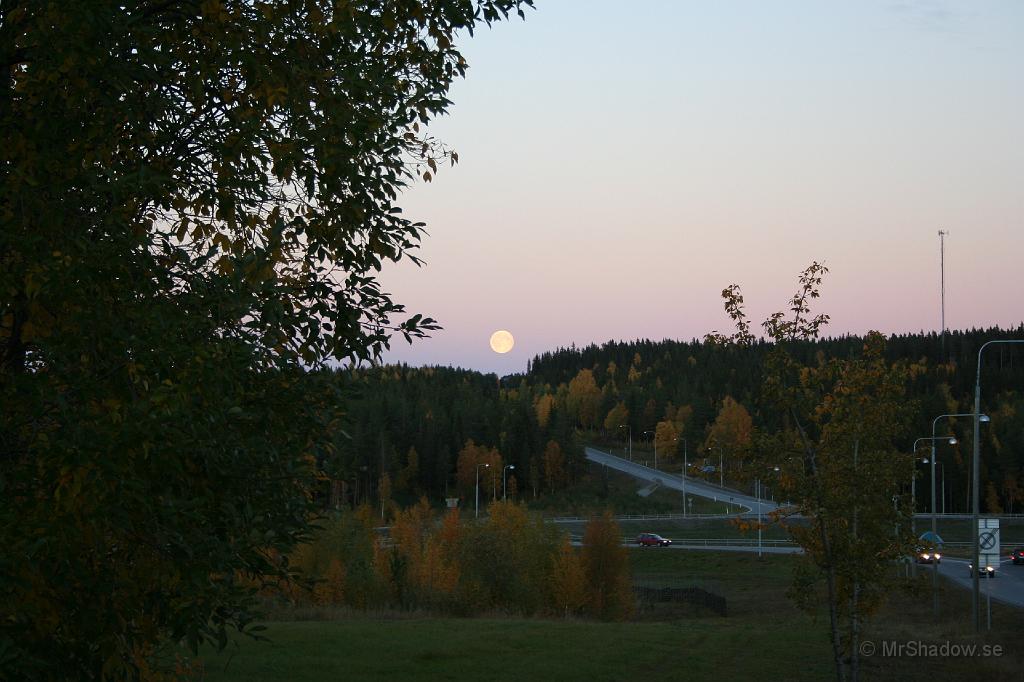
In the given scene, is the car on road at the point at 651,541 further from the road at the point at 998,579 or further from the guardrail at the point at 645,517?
the road at the point at 998,579

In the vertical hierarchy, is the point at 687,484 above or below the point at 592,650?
below

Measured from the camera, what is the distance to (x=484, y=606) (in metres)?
51.3

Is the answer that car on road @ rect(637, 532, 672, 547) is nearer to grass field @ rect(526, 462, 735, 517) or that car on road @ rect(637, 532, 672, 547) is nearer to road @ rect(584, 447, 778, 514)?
road @ rect(584, 447, 778, 514)

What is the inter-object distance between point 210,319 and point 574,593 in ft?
166

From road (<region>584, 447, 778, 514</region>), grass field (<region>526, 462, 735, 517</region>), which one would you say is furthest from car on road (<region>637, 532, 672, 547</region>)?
grass field (<region>526, 462, 735, 517</region>)

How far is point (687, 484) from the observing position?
134 metres

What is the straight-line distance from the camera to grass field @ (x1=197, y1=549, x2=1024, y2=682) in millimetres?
24781

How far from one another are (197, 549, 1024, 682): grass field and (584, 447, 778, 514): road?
69236 mm

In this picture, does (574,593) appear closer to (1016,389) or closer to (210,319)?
(210,319)

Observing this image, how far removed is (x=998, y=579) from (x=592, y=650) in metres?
36.4

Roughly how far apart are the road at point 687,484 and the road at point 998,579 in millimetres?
36579

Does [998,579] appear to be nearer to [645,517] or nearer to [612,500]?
[645,517]

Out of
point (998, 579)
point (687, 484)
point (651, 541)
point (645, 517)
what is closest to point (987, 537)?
point (998, 579)

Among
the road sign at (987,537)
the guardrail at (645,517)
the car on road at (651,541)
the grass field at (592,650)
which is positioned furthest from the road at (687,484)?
the road sign at (987,537)
